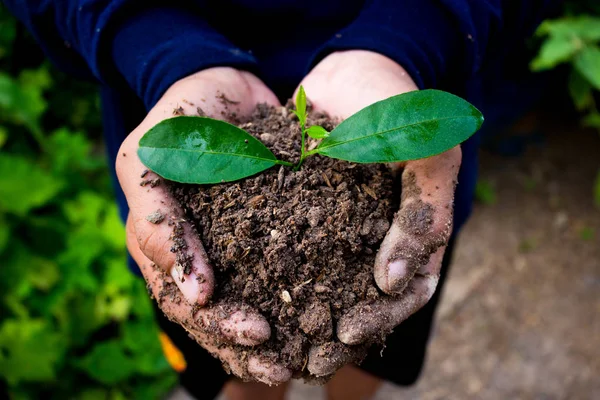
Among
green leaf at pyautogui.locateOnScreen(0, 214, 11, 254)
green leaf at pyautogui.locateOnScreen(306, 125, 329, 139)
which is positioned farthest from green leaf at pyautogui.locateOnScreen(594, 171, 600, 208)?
green leaf at pyautogui.locateOnScreen(0, 214, 11, 254)

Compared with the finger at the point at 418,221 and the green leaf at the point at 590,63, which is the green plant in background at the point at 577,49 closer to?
the green leaf at the point at 590,63

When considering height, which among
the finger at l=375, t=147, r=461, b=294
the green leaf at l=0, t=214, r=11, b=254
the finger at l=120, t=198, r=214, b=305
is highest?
the finger at l=120, t=198, r=214, b=305

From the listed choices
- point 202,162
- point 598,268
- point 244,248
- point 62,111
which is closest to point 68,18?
point 202,162

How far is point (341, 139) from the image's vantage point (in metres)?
0.98

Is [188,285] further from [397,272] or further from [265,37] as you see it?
[265,37]

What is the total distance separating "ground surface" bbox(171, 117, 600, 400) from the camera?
2.31 m

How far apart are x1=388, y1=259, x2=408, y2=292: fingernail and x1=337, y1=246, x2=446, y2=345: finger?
0.16 ft

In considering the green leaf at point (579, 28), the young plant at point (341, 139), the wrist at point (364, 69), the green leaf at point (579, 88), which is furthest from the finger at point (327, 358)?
the green leaf at point (579, 88)

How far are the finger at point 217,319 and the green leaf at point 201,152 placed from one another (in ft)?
0.68

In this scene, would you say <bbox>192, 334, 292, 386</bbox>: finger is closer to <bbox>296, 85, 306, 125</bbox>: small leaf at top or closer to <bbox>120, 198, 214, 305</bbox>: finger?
<bbox>120, 198, 214, 305</bbox>: finger

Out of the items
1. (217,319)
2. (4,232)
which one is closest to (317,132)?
(217,319)

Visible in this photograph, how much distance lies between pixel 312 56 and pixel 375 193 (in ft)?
1.43

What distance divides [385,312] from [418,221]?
0.18 metres

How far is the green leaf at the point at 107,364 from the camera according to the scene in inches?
79.8
